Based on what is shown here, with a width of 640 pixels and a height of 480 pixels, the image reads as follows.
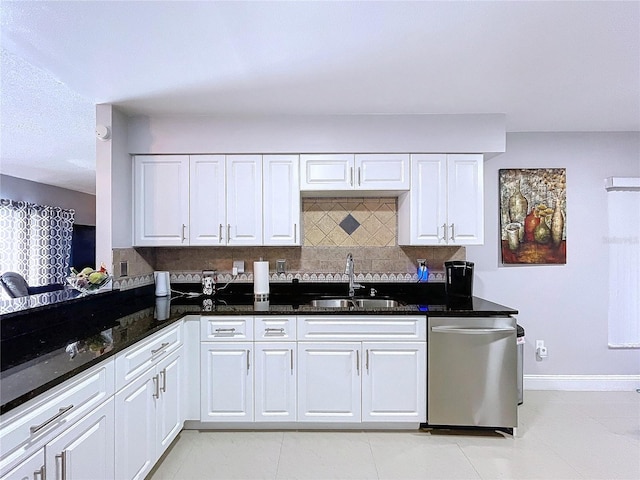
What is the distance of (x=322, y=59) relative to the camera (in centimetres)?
215

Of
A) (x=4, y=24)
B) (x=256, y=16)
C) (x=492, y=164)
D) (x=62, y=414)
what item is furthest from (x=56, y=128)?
(x=492, y=164)

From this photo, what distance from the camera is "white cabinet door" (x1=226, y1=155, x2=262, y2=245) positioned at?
3115 mm

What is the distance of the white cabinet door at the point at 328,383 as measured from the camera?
2.73m

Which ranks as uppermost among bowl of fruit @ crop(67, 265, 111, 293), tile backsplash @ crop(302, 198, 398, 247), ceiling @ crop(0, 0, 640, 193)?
ceiling @ crop(0, 0, 640, 193)

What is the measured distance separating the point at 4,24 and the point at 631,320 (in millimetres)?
5005

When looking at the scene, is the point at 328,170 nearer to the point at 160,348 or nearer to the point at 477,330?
the point at 477,330

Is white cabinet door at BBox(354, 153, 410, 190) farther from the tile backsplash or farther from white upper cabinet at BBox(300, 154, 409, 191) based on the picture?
the tile backsplash

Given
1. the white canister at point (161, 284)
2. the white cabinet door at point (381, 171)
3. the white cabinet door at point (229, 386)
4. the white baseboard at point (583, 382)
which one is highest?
the white cabinet door at point (381, 171)

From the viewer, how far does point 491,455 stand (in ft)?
8.13

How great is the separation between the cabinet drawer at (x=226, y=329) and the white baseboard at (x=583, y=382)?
262 centimetres

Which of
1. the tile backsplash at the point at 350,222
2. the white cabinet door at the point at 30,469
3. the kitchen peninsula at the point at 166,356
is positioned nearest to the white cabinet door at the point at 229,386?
the kitchen peninsula at the point at 166,356

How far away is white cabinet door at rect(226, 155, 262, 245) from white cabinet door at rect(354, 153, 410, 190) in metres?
0.81

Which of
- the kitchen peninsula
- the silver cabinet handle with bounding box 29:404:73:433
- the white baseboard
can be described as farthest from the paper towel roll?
the white baseboard

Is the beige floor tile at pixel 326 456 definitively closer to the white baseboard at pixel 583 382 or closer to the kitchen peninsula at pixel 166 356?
the kitchen peninsula at pixel 166 356
